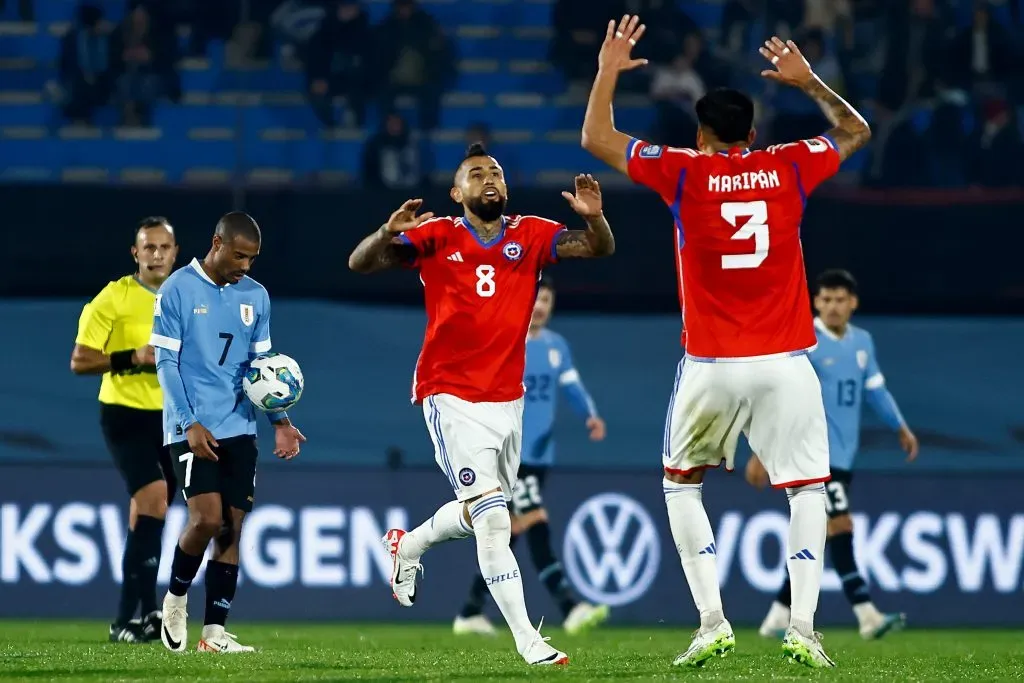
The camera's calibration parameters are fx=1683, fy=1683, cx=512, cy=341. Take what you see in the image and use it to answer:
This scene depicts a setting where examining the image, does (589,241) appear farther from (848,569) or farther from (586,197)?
(848,569)

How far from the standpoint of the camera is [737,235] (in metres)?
6.75

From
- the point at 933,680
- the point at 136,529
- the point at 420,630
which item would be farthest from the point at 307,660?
the point at 420,630

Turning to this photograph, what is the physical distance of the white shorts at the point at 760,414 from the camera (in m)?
6.75

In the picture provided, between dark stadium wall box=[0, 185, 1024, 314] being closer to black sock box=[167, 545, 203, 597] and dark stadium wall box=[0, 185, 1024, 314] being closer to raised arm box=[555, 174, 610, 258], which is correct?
black sock box=[167, 545, 203, 597]

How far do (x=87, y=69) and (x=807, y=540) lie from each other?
10972mm

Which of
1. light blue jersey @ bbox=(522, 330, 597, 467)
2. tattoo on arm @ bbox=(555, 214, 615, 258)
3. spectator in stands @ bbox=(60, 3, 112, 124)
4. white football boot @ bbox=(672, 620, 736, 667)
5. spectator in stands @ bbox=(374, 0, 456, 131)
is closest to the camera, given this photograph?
white football boot @ bbox=(672, 620, 736, 667)

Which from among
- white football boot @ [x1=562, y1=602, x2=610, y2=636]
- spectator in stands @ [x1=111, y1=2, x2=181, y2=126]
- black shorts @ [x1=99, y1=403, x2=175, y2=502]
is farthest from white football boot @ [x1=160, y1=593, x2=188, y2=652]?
spectator in stands @ [x1=111, y1=2, x2=181, y2=126]

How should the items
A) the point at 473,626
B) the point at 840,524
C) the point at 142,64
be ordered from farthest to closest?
the point at 142,64
the point at 473,626
the point at 840,524

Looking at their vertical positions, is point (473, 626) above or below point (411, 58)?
below

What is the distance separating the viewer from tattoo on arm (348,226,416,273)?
710 cm

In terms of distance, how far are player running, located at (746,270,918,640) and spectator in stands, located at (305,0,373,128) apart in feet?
20.5

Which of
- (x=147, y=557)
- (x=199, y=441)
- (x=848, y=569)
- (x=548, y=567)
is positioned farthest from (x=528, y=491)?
(x=199, y=441)

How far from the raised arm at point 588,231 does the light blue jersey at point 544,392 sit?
3605mm

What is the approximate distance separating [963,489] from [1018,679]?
5.82m
